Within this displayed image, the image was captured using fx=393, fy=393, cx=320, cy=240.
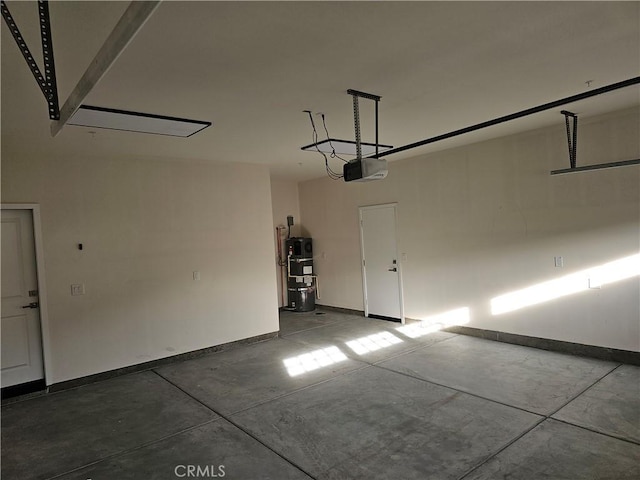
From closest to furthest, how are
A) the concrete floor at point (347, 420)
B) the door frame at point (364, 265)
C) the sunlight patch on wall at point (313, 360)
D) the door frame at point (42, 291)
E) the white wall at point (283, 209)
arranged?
1. the concrete floor at point (347, 420)
2. the door frame at point (42, 291)
3. the sunlight patch on wall at point (313, 360)
4. the door frame at point (364, 265)
5. the white wall at point (283, 209)

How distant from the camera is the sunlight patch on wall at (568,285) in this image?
A: 4152mm

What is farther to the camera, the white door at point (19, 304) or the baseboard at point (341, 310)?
the baseboard at point (341, 310)

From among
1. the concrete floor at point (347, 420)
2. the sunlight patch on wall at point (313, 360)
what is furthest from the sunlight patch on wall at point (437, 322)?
the sunlight patch on wall at point (313, 360)

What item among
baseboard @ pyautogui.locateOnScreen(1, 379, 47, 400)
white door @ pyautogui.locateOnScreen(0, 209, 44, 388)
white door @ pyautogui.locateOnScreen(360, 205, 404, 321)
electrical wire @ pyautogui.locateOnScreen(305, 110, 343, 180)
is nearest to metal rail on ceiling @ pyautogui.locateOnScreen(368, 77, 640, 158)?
electrical wire @ pyautogui.locateOnScreen(305, 110, 343, 180)

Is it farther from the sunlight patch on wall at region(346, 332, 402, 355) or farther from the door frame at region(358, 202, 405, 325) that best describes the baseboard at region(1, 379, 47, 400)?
the door frame at region(358, 202, 405, 325)

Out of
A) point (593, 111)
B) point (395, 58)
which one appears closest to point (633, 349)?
point (593, 111)

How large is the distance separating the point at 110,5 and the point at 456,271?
510cm

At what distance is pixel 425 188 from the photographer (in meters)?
6.00

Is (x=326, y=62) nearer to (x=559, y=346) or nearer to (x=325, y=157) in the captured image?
(x=325, y=157)

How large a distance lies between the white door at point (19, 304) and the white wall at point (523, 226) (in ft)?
16.0

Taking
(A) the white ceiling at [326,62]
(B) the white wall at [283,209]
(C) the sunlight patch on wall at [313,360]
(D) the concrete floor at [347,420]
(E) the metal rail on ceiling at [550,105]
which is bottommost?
(D) the concrete floor at [347,420]

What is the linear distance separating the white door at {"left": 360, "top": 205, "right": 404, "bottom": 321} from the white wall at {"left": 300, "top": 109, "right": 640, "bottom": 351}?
0.59 ft

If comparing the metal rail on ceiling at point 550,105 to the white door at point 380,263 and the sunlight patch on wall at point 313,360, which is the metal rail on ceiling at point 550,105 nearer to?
the white door at point 380,263

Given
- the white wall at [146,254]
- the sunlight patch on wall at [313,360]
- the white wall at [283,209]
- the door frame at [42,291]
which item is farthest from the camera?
the white wall at [283,209]
